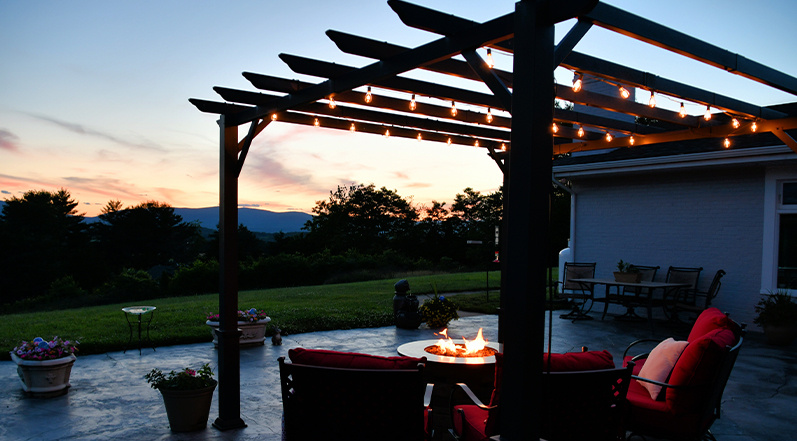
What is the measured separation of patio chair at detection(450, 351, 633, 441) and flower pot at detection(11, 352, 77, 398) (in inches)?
163

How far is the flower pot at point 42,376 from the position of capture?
16.2 ft

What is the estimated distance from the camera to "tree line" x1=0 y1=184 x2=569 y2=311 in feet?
87.6

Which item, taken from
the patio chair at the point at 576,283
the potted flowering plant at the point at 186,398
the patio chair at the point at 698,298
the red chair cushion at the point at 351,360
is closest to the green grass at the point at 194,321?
the patio chair at the point at 576,283

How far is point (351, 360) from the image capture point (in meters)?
2.79

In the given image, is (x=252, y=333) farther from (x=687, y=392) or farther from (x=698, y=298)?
(x=698, y=298)

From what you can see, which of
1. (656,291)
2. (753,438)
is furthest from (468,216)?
(753,438)

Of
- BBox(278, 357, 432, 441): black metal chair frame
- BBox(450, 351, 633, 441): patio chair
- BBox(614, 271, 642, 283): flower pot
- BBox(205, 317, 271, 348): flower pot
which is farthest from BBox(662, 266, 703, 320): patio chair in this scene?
BBox(278, 357, 432, 441): black metal chair frame

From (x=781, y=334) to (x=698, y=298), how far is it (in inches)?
67.0

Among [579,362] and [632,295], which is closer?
[579,362]

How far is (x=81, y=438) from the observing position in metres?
3.99

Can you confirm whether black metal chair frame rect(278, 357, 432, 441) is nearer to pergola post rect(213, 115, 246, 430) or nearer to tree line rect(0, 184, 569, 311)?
pergola post rect(213, 115, 246, 430)

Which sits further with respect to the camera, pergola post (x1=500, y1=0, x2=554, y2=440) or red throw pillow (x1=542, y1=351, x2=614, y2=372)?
red throw pillow (x1=542, y1=351, x2=614, y2=372)

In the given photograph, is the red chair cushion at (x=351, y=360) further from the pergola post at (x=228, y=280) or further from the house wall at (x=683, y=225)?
the house wall at (x=683, y=225)

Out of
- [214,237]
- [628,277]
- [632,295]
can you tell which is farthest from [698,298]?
[214,237]
